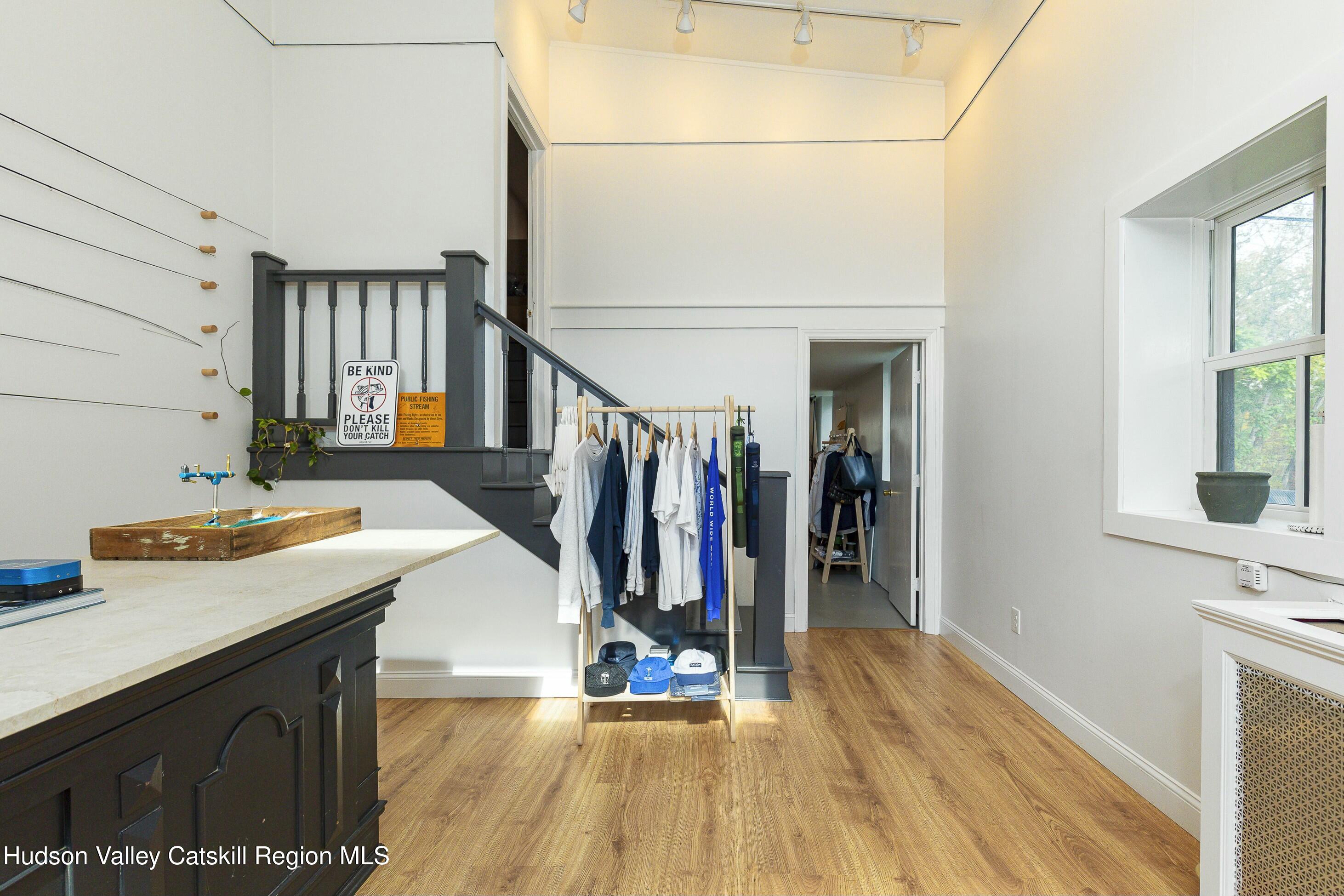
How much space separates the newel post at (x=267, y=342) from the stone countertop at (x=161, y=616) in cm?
190

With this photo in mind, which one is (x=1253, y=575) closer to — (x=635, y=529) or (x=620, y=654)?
(x=635, y=529)

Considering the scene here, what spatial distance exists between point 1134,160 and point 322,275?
3.53 m

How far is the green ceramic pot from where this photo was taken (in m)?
1.87

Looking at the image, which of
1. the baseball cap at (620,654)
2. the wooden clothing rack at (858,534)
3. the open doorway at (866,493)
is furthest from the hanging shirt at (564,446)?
the wooden clothing rack at (858,534)

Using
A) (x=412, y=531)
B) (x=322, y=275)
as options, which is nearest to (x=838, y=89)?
(x=322, y=275)

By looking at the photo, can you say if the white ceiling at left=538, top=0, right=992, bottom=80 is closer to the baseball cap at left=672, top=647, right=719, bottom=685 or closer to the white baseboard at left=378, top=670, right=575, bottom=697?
the baseball cap at left=672, top=647, right=719, bottom=685

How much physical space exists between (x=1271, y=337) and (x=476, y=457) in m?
3.02

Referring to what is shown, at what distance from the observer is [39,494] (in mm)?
2078

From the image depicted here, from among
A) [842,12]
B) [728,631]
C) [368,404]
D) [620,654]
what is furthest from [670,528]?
[842,12]

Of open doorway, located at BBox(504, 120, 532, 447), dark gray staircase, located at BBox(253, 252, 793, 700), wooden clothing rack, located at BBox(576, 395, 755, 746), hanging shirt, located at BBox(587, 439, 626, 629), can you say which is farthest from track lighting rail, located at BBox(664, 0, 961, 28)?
hanging shirt, located at BBox(587, 439, 626, 629)

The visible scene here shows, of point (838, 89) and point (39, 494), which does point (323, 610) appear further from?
point (838, 89)

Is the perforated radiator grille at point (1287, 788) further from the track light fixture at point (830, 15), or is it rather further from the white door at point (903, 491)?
the track light fixture at point (830, 15)

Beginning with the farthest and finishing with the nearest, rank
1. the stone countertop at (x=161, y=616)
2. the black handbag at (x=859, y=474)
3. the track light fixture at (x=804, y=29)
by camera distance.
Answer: the black handbag at (x=859, y=474) < the track light fixture at (x=804, y=29) < the stone countertop at (x=161, y=616)

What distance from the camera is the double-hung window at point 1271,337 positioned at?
6.13 ft
